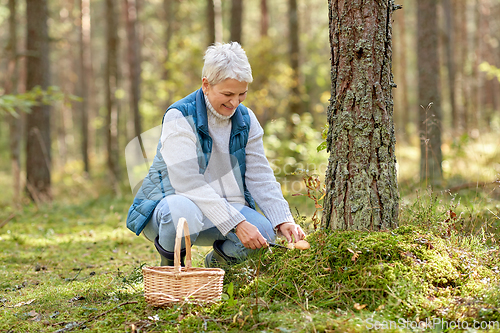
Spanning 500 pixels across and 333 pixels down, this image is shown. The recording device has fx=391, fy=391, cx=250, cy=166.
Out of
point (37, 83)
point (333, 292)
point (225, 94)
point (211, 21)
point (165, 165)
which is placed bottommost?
point (333, 292)

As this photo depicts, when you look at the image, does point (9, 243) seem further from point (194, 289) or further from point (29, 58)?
point (29, 58)

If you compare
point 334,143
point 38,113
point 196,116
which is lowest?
point 334,143

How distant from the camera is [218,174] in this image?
9.28 feet

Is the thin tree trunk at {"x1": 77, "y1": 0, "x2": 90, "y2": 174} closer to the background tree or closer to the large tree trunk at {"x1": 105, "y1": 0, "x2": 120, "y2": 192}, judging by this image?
the large tree trunk at {"x1": 105, "y1": 0, "x2": 120, "y2": 192}

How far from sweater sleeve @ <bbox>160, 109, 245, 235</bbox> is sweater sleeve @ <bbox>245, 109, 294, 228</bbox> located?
0.39 metres

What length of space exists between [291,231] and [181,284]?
2.77ft

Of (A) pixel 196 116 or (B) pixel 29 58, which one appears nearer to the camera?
(A) pixel 196 116

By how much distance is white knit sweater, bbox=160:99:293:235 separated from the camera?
2.49 meters

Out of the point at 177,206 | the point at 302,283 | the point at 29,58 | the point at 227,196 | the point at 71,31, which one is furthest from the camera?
the point at 71,31

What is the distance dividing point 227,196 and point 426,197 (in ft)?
5.04

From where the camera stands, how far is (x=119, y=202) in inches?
276

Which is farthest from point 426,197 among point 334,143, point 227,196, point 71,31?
point 71,31

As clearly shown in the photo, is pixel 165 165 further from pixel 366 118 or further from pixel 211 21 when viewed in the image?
pixel 211 21

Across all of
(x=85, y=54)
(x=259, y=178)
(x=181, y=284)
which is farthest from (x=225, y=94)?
(x=85, y=54)
